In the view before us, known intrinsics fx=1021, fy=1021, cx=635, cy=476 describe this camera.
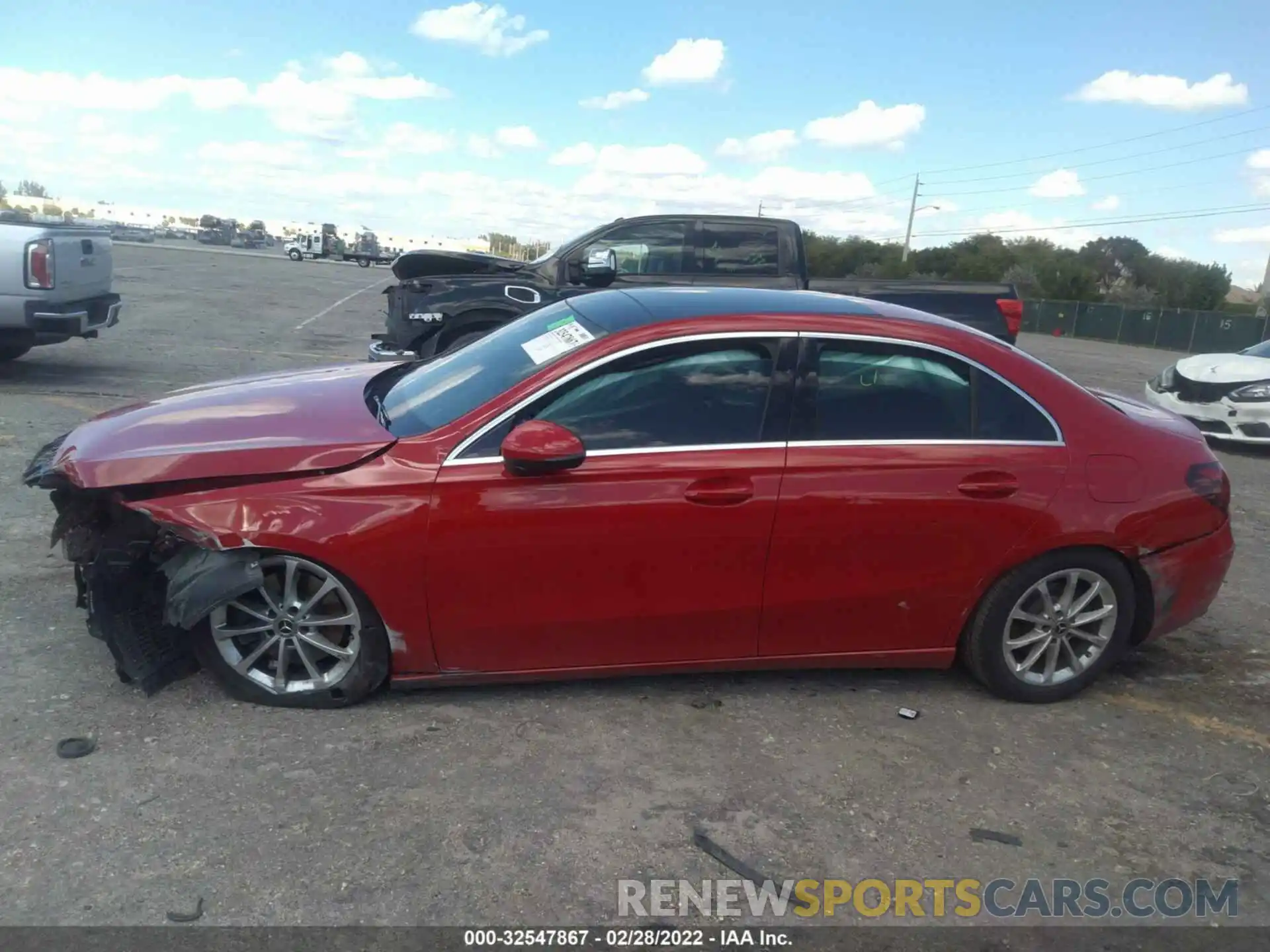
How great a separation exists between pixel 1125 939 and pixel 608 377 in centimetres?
246

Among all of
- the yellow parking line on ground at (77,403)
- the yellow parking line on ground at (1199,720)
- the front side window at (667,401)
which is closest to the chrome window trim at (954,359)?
the front side window at (667,401)

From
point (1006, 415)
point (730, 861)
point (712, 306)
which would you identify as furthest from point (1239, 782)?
point (712, 306)

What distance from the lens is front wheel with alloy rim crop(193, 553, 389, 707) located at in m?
3.74

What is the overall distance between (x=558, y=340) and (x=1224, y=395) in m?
9.57

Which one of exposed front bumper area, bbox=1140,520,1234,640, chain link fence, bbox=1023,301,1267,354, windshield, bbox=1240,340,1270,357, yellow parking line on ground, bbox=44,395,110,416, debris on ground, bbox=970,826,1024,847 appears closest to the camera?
debris on ground, bbox=970,826,1024,847

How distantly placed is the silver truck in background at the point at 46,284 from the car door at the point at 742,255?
235 inches

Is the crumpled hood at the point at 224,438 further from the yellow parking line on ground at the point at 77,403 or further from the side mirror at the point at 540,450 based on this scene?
the yellow parking line on ground at the point at 77,403

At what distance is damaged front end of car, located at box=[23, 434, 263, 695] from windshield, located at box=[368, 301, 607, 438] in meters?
0.83

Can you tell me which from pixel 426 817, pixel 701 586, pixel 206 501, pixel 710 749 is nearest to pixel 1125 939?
pixel 710 749

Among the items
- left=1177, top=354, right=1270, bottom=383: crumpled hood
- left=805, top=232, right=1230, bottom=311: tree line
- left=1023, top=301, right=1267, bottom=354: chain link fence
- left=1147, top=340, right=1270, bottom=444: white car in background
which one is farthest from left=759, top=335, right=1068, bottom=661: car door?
left=805, top=232, right=1230, bottom=311: tree line

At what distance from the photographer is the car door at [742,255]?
376 inches

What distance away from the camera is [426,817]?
3213 mm

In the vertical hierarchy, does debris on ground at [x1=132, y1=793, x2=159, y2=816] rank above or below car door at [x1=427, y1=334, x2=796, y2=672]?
below

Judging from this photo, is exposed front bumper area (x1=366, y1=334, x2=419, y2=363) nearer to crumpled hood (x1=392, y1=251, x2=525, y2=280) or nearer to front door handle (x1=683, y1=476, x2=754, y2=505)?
crumpled hood (x1=392, y1=251, x2=525, y2=280)
